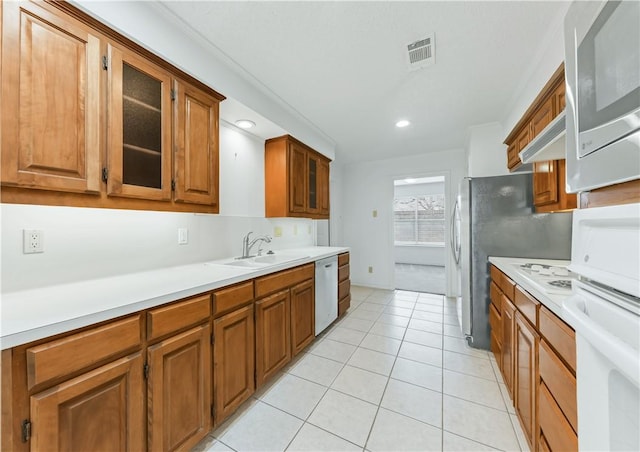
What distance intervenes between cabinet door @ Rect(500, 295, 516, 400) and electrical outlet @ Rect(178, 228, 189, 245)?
2345mm

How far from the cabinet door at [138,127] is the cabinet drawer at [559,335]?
199cm

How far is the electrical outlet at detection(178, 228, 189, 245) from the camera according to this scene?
1.86 m

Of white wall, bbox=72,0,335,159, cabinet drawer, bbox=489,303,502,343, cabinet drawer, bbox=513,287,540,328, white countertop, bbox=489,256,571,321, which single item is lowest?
cabinet drawer, bbox=489,303,502,343

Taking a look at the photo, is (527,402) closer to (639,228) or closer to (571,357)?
(571,357)

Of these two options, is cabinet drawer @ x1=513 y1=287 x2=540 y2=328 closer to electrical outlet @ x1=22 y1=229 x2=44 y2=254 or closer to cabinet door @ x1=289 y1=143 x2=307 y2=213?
cabinet door @ x1=289 y1=143 x2=307 y2=213

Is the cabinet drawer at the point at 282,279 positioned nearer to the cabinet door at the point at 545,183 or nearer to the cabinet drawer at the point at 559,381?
the cabinet drawer at the point at 559,381

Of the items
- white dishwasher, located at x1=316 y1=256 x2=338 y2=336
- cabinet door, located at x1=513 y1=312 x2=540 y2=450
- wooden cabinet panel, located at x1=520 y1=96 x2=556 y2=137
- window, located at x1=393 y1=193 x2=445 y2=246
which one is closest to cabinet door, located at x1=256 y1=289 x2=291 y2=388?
white dishwasher, located at x1=316 y1=256 x2=338 y2=336

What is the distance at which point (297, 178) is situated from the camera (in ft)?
9.25

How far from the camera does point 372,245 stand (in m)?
4.66

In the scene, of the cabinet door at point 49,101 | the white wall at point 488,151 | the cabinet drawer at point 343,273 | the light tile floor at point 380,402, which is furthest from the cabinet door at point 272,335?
the white wall at point 488,151

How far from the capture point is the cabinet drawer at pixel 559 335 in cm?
84

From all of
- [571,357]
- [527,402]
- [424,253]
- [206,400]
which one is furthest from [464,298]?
[424,253]

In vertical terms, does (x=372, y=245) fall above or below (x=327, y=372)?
above

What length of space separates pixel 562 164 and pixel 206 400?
106 inches
